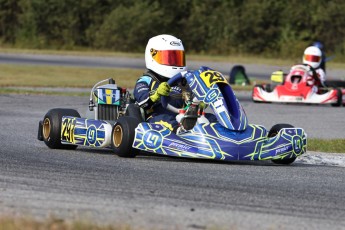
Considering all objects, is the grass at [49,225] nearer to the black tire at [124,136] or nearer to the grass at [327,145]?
the black tire at [124,136]

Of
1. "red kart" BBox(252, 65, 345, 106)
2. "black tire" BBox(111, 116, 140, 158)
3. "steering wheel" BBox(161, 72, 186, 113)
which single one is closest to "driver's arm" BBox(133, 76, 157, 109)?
"steering wheel" BBox(161, 72, 186, 113)

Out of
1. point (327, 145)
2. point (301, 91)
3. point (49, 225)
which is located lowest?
point (327, 145)

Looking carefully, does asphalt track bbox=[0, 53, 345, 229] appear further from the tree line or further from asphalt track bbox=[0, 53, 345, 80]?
the tree line

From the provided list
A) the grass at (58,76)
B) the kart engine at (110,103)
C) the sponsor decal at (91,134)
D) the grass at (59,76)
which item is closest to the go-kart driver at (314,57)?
the grass at (58,76)

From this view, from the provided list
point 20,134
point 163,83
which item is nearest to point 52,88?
point 20,134

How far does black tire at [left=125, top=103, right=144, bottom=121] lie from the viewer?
10.1 meters

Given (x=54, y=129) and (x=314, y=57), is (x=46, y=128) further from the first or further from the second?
(x=314, y=57)

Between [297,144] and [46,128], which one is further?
[46,128]

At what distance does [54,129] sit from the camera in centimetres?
1052

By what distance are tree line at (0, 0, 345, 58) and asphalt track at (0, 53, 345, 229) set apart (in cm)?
3592

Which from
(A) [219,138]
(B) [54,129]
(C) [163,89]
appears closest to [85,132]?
(B) [54,129]

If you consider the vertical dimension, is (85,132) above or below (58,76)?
below

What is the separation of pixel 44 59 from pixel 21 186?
31.7 meters

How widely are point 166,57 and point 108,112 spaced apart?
898mm
